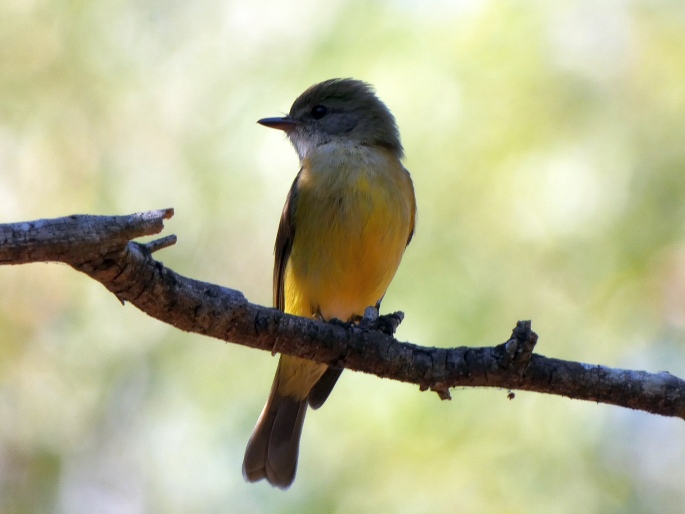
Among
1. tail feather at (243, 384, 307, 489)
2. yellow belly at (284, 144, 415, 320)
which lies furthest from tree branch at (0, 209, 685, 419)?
Answer: tail feather at (243, 384, 307, 489)

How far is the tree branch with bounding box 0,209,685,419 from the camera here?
10.0 feet

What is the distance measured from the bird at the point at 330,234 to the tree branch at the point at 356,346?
85 centimetres

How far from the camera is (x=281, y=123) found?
5.59 meters

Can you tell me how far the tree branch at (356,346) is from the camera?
120 inches

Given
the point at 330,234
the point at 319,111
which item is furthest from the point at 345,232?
the point at 319,111

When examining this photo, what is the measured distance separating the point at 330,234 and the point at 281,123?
119cm

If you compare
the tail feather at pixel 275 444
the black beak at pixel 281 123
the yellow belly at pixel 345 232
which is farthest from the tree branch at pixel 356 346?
the black beak at pixel 281 123

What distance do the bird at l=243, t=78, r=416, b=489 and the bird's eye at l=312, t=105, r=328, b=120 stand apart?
0.11 feet

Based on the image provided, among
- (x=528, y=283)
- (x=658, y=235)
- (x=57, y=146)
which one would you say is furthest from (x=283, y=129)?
(x=658, y=235)

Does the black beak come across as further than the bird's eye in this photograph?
No

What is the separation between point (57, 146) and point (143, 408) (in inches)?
68.4

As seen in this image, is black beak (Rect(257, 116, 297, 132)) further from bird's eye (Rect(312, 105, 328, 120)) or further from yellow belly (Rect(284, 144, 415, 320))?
yellow belly (Rect(284, 144, 415, 320))

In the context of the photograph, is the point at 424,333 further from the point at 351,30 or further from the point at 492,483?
the point at 351,30

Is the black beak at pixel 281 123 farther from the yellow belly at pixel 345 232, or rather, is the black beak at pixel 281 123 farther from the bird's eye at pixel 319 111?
the yellow belly at pixel 345 232
